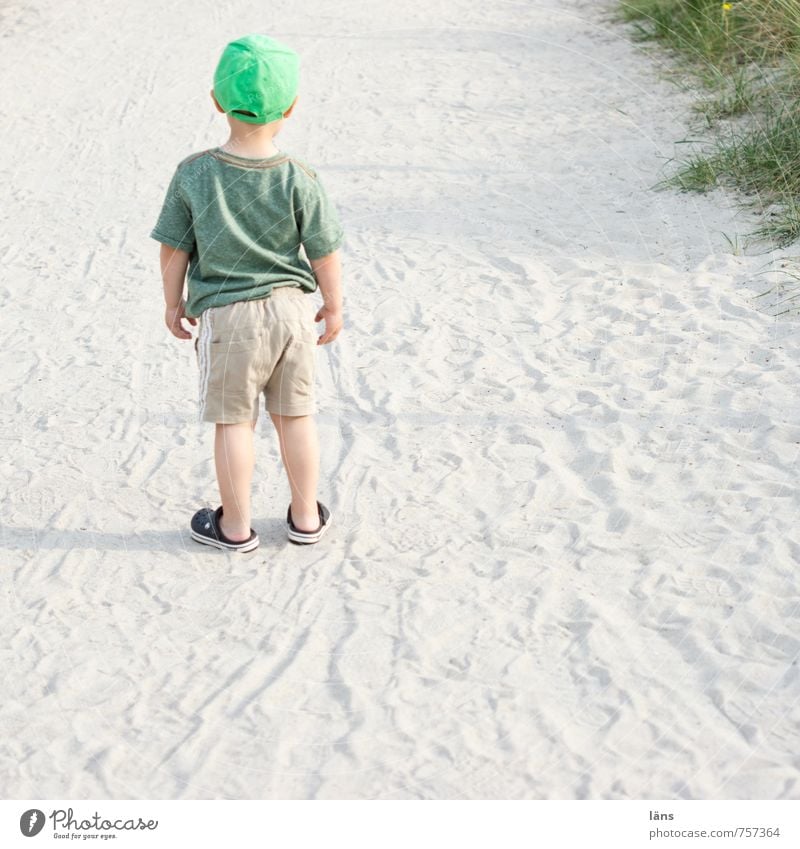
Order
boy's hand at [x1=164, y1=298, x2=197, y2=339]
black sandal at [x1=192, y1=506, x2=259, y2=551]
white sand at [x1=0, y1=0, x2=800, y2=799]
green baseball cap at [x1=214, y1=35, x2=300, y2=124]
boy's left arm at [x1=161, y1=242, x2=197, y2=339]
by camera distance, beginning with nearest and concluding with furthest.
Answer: white sand at [x1=0, y1=0, x2=800, y2=799] < green baseball cap at [x1=214, y1=35, x2=300, y2=124] < boy's left arm at [x1=161, y1=242, x2=197, y2=339] < boy's hand at [x1=164, y1=298, x2=197, y2=339] < black sandal at [x1=192, y1=506, x2=259, y2=551]

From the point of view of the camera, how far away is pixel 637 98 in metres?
7.43

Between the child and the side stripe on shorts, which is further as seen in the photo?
the side stripe on shorts

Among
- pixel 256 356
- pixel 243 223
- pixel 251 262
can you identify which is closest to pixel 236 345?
pixel 256 356

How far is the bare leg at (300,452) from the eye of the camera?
3.36 meters

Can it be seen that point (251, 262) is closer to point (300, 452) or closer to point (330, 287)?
point (330, 287)

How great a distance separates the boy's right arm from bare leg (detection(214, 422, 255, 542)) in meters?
0.36

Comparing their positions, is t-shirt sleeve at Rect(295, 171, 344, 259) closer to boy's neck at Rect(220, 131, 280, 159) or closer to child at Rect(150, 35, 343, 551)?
child at Rect(150, 35, 343, 551)

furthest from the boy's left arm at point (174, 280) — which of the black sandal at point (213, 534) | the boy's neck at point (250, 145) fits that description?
the black sandal at point (213, 534)

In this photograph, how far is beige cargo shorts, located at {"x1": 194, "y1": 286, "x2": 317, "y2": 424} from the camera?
10.3 feet

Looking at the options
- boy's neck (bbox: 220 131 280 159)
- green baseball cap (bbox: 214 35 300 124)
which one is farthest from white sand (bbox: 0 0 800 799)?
green baseball cap (bbox: 214 35 300 124)

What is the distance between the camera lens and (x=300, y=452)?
338 cm

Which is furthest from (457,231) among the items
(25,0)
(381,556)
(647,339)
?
(25,0)

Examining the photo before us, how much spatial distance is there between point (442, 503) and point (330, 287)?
0.95m
